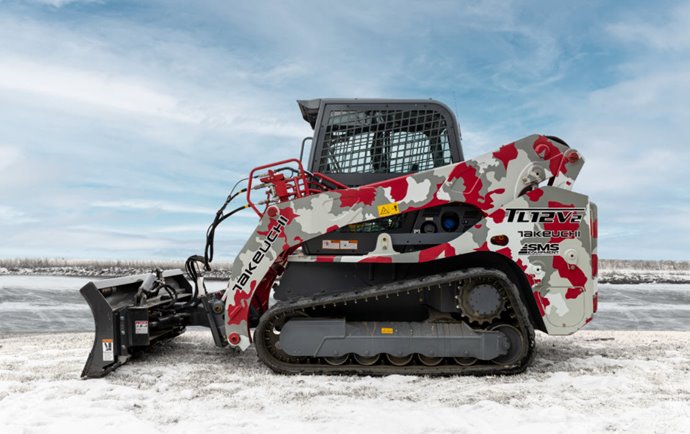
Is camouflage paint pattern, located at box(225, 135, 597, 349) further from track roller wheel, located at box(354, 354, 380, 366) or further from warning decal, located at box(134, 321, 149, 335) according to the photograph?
warning decal, located at box(134, 321, 149, 335)

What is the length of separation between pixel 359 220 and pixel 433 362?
165 centimetres

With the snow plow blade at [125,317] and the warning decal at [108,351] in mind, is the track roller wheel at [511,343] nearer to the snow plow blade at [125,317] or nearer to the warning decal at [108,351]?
the snow plow blade at [125,317]

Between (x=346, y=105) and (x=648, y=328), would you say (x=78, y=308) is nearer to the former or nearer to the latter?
(x=346, y=105)

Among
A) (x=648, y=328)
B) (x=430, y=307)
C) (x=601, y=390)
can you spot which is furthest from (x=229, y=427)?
(x=648, y=328)

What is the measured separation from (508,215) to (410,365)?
186 centimetres

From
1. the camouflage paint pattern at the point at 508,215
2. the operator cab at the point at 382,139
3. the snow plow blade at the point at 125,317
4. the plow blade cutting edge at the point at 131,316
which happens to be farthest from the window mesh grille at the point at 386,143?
the snow plow blade at the point at 125,317

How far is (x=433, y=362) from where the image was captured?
5.50 meters

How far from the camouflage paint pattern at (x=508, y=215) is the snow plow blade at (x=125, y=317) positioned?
1472mm

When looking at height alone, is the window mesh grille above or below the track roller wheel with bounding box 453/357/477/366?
above

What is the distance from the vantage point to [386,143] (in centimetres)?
620

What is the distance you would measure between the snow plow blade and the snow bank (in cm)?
21

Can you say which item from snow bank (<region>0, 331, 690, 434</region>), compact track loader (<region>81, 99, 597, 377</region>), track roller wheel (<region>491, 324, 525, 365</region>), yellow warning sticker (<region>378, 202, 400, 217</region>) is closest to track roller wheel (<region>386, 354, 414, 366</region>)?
compact track loader (<region>81, 99, 597, 377</region>)

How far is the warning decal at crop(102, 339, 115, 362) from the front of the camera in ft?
18.3

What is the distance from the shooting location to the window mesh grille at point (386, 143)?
618 cm
